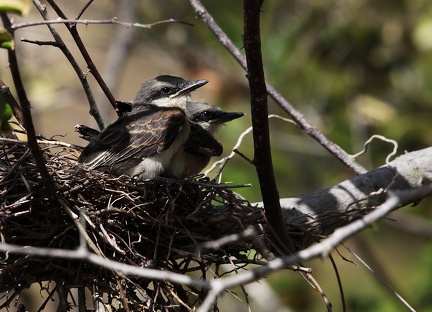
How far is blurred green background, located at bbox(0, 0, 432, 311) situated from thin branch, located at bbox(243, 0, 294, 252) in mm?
2237

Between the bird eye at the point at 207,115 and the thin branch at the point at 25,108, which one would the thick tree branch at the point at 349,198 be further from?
the bird eye at the point at 207,115

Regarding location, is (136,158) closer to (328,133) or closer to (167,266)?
(167,266)

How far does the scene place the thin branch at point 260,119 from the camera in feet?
10.3

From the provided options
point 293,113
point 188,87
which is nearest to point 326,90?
point 188,87

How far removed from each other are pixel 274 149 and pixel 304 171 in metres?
0.44

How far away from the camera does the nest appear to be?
12.1ft

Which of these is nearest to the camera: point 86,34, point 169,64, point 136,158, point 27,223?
point 27,223

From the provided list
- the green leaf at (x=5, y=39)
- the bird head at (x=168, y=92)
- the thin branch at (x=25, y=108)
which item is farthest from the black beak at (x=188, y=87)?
the green leaf at (x=5, y=39)

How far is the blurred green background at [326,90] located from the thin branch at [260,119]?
224 centimetres

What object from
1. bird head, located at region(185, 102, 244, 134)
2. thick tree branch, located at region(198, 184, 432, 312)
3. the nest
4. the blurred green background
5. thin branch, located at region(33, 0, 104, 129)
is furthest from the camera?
the blurred green background

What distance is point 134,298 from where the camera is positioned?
148 inches

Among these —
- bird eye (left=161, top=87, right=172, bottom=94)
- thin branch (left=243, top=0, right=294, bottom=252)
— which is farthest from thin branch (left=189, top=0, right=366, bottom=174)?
thin branch (left=243, top=0, right=294, bottom=252)

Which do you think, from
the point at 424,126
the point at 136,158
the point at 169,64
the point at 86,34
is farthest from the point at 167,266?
the point at 86,34

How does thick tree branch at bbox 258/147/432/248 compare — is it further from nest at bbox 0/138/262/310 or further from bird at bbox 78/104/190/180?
bird at bbox 78/104/190/180
